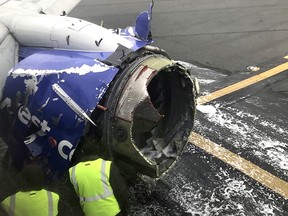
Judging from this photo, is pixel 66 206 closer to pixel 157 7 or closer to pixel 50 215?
pixel 50 215

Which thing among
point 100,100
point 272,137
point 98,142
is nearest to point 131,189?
point 98,142

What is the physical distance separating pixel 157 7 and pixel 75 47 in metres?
12.4

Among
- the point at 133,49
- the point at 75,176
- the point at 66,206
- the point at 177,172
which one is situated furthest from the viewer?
the point at 177,172

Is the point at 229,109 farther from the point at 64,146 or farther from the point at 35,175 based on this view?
the point at 35,175

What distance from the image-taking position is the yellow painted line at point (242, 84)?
9.43 meters

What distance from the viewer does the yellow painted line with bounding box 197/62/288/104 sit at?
943 cm

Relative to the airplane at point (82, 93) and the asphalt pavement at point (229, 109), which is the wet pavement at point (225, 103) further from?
the airplane at point (82, 93)

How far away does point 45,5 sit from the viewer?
7.86 metres

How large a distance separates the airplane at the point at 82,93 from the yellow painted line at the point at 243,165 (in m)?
1.67

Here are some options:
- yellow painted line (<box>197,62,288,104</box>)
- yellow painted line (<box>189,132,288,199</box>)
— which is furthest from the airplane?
yellow painted line (<box>197,62,288,104</box>)

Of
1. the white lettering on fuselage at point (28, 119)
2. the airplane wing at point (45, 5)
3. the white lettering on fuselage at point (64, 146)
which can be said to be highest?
the airplane wing at point (45, 5)

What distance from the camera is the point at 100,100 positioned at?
471cm

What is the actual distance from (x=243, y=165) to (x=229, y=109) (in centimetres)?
214

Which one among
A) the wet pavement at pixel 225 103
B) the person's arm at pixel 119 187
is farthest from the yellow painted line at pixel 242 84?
the person's arm at pixel 119 187
